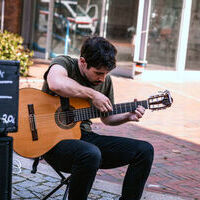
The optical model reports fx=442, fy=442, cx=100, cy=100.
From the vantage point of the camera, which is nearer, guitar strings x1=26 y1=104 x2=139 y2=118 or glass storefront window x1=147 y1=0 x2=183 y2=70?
guitar strings x1=26 y1=104 x2=139 y2=118

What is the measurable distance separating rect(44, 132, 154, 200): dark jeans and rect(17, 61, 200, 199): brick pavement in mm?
1013

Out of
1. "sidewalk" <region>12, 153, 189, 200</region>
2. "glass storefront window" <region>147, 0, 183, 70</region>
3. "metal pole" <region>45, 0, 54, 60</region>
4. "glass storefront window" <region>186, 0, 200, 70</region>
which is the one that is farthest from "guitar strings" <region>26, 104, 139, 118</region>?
"metal pole" <region>45, 0, 54, 60</region>

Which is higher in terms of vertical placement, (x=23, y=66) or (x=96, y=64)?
(x=96, y=64)

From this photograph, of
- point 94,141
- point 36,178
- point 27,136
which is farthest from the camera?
point 36,178

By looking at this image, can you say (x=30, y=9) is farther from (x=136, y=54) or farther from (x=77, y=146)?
(x=77, y=146)

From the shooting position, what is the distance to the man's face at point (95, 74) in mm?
3326

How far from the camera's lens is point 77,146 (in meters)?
3.12

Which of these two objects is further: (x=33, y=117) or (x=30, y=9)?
(x=30, y=9)

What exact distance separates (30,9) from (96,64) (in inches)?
510

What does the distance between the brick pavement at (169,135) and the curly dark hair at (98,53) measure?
1544 mm

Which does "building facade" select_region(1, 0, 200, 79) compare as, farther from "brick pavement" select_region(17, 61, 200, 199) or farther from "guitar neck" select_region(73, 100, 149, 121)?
"guitar neck" select_region(73, 100, 149, 121)

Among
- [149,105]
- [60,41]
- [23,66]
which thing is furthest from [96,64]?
[60,41]

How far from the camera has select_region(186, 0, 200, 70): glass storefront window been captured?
1258cm

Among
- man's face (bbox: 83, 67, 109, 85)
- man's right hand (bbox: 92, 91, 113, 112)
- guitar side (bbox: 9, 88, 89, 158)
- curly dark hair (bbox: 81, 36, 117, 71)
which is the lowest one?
guitar side (bbox: 9, 88, 89, 158)
